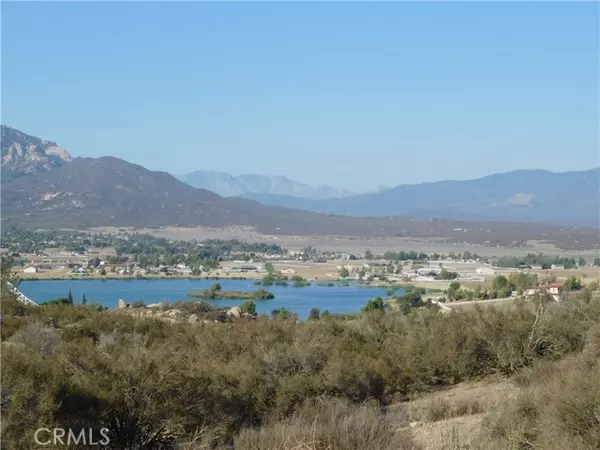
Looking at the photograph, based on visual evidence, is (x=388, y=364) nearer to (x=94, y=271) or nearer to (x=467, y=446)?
(x=467, y=446)

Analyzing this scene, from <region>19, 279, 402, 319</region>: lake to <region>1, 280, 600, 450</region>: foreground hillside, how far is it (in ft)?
78.0

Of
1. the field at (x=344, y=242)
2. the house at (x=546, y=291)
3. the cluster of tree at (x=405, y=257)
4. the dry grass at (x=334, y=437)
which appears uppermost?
the dry grass at (x=334, y=437)

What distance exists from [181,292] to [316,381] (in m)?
42.3

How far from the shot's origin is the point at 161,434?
931 cm

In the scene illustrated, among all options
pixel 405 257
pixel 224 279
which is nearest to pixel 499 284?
pixel 224 279

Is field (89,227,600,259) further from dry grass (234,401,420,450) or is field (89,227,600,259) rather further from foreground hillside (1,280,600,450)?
dry grass (234,401,420,450)

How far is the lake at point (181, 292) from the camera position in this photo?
45000 millimetres

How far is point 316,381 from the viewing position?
12625 mm

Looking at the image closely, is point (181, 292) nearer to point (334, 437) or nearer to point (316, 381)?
point (316, 381)

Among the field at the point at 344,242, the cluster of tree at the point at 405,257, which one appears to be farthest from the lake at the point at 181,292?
the field at the point at 344,242

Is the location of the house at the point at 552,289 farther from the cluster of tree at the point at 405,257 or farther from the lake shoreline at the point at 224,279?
the cluster of tree at the point at 405,257

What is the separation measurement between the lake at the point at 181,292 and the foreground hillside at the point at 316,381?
78.0 feet

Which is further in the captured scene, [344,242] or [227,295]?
[344,242]

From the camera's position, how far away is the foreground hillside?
777 cm
